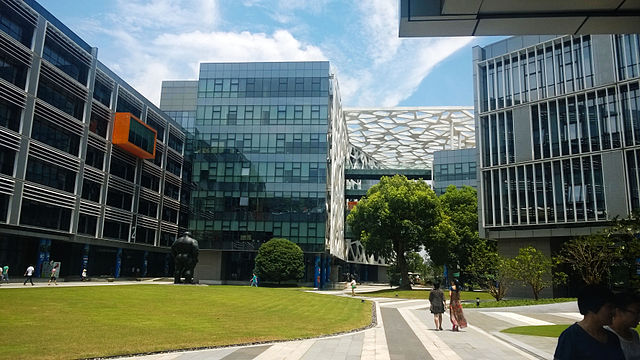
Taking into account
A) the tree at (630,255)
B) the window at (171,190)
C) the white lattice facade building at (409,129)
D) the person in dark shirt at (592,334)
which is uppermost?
the white lattice facade building at (409,129)

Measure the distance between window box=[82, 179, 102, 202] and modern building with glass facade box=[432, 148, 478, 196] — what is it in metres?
52.2

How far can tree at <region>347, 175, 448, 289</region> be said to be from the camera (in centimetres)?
5419

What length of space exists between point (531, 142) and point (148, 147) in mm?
41498

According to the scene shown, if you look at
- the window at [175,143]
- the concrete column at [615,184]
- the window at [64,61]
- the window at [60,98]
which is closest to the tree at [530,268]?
the concrete column at [615,184]

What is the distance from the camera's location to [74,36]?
4594 centimetres

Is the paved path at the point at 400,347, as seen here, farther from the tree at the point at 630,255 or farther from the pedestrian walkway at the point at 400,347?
the tree at the point at 630,255

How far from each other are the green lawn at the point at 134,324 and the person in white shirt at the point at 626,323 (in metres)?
9.93

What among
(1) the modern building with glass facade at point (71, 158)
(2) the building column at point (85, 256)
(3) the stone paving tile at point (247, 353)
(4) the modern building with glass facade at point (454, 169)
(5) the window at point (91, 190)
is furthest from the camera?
(4) the modern building with glass facade at point (454, 169)

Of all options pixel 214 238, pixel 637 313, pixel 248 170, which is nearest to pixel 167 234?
pixel 214 238

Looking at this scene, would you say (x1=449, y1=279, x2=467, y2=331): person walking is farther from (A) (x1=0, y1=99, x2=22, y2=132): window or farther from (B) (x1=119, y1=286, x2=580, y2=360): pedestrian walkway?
(A) (x1=0, y1=99, x2=22, y2=132): window

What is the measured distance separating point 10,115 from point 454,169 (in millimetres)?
63939

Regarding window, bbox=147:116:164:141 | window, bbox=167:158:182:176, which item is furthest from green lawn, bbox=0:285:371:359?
window, bbox=167:158:182:176

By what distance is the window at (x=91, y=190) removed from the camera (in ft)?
158

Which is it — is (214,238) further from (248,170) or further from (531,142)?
(531,142)
